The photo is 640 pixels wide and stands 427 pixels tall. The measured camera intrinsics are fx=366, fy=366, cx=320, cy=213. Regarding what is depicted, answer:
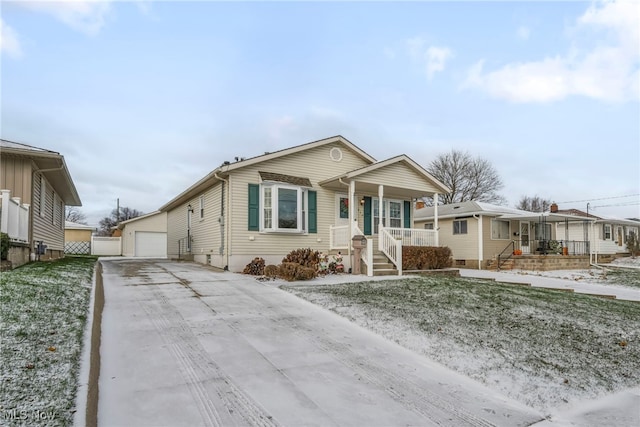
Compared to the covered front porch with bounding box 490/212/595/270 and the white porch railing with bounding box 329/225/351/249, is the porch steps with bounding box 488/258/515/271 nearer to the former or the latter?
the covered front porch with bounding box 490/212/595/270

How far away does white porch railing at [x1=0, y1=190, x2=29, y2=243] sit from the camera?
304 inches

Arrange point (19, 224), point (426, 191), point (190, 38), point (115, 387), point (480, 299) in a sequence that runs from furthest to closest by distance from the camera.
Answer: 1. point (426, 191)
2. point (190, 38)
3. point (19, 224)
4. point (480, 299)
5. point (115, 387)

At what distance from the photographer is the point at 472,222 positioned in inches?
750

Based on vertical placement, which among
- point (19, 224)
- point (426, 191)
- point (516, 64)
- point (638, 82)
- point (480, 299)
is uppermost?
point (516, 64)

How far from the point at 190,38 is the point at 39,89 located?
16.1ft

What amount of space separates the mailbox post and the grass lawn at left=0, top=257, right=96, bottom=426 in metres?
7.33

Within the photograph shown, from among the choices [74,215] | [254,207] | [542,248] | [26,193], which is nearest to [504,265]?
[542,248]

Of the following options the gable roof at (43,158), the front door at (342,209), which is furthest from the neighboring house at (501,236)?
the gable roof at (43,158)

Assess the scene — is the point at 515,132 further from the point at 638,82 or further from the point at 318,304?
the point at 318,304

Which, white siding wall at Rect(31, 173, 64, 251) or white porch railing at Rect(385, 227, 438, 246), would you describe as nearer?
white siding wall at Rect(31, 173, 64, 251)

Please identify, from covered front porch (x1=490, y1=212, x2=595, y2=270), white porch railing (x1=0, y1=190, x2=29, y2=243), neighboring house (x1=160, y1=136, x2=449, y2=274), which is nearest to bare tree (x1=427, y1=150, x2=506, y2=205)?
covered front porch (x1=490, y1=212, x2=595, y2=270)

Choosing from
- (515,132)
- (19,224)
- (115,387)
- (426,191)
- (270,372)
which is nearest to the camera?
(115,387)

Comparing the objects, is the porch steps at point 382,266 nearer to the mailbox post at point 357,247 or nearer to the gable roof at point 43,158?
the mailbox post at point 357,247

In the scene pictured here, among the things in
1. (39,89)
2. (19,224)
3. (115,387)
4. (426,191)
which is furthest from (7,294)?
(426,191)
